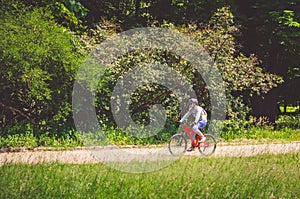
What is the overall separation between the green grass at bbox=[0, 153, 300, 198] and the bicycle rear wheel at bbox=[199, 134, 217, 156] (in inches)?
168

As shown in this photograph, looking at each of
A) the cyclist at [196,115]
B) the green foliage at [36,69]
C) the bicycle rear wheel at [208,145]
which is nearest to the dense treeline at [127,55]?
the green foliage at [36,69]

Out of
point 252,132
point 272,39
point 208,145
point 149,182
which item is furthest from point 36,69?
point 272,39

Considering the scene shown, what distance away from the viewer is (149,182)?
22.0ft

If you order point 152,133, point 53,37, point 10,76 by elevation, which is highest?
point 53,37

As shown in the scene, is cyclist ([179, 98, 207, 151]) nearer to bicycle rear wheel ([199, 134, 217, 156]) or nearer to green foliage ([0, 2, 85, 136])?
bicycle rear wheel ([199, 134, 217, 156])

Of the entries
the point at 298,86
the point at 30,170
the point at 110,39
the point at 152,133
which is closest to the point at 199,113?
the point at 152,133

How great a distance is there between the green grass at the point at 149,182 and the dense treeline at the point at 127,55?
10.9 ft

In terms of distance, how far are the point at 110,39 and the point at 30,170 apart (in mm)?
8527

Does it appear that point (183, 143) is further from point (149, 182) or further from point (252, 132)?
point (149, 182)

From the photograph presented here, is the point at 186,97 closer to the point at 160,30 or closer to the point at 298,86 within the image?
the point at 160,30

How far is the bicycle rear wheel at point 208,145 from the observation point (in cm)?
1234

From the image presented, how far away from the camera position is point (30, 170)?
7105mm

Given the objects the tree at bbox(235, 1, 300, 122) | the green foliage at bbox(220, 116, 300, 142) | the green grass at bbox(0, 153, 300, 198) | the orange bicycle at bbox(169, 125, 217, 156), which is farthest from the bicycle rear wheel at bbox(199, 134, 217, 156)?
the tree at bbox(235, 1, 300, 122)

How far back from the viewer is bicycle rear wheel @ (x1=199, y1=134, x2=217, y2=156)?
486 inches
